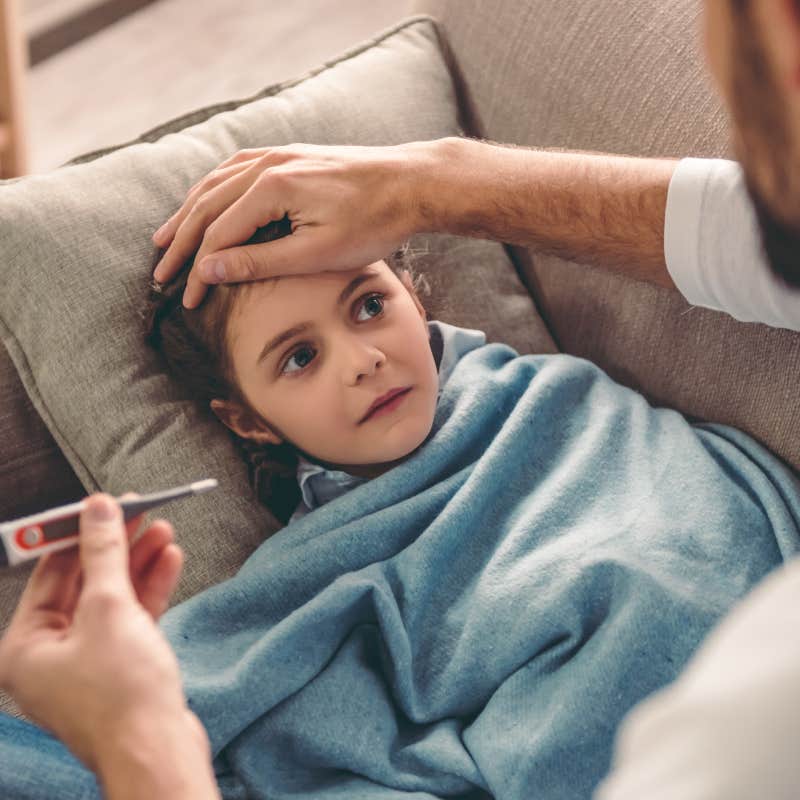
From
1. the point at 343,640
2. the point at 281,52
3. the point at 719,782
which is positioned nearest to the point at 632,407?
the point at 343,640

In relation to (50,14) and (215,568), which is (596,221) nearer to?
(215,568)

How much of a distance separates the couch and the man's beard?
41 centimetres

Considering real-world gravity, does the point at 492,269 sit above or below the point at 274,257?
below

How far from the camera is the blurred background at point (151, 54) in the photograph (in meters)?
2.88

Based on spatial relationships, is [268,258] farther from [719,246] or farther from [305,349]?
[719,246]

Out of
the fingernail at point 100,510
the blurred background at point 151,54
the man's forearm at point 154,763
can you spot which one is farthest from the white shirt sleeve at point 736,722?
the blurred background at point 151,54

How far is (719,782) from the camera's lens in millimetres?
498

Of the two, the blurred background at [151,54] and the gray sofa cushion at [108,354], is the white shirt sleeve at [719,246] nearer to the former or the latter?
the gray sofa cushion at [108,354]

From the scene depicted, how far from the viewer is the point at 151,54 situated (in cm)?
319

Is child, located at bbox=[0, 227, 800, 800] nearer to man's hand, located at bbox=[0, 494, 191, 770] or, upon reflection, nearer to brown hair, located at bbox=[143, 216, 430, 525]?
brown hair, located at bbox=[143, 216, 430, 525]

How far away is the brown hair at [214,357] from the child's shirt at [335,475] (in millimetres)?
25

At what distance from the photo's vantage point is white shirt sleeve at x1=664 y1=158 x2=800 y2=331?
3.49ft

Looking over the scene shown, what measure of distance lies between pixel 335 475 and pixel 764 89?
662 millimetres

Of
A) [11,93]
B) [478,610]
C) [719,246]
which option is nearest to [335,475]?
[478,610]
